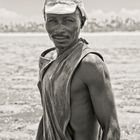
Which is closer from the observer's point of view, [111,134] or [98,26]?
[111,134]

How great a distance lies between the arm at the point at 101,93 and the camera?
1958mm

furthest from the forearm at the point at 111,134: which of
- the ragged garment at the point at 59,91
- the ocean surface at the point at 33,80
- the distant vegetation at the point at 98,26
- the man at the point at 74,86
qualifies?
the distant vegetation at the point at 98,26

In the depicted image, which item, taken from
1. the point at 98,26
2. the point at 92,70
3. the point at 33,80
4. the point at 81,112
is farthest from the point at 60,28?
the point at 98,26

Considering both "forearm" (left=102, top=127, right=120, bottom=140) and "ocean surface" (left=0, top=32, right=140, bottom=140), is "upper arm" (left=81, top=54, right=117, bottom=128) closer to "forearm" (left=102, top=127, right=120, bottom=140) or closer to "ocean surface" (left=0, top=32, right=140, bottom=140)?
"forearm" (left=102, top=127, right=120, bottom=140)

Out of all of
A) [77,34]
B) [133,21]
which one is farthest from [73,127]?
[133,21]

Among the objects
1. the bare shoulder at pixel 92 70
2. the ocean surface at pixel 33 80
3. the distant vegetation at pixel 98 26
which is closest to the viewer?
the bare shoulder at pixel 92 70

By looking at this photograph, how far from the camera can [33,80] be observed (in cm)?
1017

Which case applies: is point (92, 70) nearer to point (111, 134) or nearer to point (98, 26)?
point (111, 134)

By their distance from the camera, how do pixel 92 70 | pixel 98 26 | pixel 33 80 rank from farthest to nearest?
pixel 98 26 → pixel 33 80 → pixel 92 70

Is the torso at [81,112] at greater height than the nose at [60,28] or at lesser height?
lesser

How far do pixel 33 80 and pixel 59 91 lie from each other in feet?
26.9

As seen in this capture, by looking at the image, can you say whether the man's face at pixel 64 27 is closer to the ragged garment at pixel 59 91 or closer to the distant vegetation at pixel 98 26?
the ragged garment at pixel 59 91

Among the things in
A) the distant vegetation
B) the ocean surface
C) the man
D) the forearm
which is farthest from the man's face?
the distant vegetation

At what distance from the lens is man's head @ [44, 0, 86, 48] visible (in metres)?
1.99
